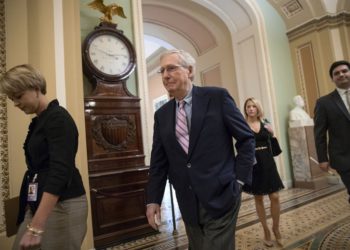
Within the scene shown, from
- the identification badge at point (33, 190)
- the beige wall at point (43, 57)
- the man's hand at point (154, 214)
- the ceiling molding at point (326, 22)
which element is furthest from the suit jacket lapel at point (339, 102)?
the ceiling molding at point (326, 22)

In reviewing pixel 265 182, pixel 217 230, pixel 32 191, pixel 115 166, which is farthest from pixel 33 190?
pixel 265 182

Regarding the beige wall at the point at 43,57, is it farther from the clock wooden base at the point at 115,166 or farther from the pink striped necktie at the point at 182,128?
the pink striped necktie at the point at 182,128

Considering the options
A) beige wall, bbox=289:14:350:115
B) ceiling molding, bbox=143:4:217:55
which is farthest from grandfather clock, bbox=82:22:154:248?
beige wall, bbox=289:14:350:115

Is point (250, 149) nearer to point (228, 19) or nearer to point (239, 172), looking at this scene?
point (239, 172)

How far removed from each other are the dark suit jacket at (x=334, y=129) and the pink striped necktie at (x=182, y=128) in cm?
164

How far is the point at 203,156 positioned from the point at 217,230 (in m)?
0.35

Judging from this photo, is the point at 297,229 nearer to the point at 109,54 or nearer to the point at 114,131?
the point at 114,131

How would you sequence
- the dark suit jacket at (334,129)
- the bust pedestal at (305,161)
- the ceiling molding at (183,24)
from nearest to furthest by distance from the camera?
the dark suit jacket at (334,129), the bust pedestal at (305,161), the ceiling molding at (183,24)

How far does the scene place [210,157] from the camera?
1351 mm

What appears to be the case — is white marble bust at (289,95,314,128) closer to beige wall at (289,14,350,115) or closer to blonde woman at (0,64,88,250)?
beige wall at (289,14,350,115)

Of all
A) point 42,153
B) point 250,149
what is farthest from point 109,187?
point 250,149

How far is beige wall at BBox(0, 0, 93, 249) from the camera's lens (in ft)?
8.21

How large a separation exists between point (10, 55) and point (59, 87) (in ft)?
2.16

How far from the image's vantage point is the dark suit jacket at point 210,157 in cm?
131
